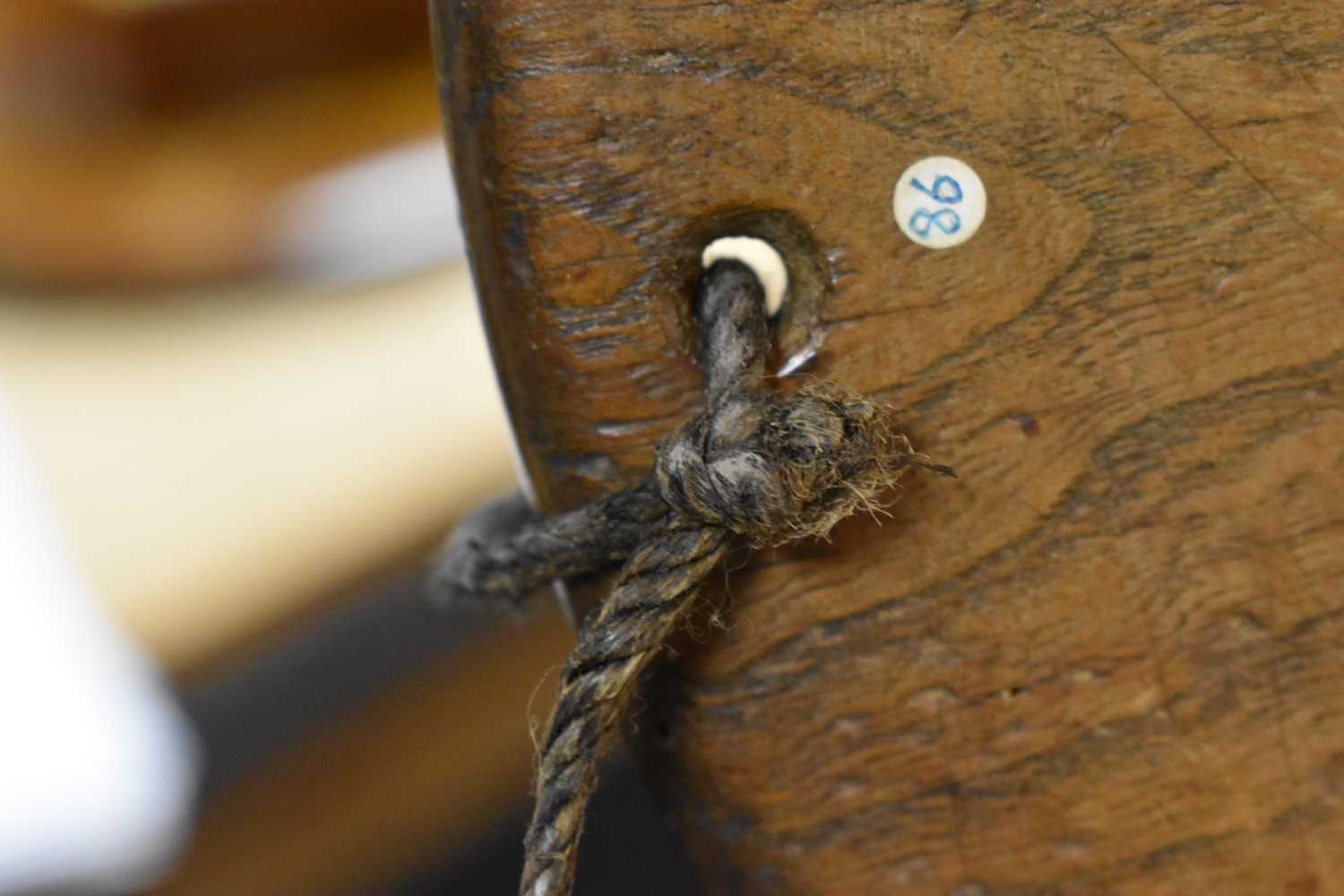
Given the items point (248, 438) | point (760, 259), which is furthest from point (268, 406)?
point (760, 259)

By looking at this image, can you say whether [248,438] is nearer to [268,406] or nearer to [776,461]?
[268,406]

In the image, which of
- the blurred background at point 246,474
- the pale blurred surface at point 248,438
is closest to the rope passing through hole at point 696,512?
the blurred background at point 246,474

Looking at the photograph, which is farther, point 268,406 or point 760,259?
point 268,406

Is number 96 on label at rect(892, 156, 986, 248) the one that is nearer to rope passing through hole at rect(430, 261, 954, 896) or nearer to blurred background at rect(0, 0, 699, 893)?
rope passing through hole at rect(430, 261, 954, 896)

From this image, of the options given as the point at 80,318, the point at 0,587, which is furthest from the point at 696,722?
the point at 80,318

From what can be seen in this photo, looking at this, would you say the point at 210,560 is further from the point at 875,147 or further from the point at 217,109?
the point at 875,147
